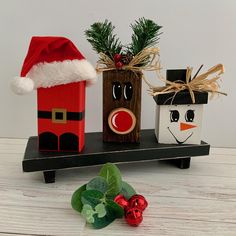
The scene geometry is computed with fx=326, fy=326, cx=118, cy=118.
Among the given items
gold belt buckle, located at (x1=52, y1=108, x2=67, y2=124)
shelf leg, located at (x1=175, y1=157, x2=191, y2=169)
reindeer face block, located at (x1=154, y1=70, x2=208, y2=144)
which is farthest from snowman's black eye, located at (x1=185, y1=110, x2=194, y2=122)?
gold belt buckle, located at (x1=52, y1=108, x2=67, y2=124)

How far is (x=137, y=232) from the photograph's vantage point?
1.85 ft

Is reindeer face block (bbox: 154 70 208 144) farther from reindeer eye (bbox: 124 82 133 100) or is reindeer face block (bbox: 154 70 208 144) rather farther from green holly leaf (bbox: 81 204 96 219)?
green holly leaf (bbox: 81 204 96 219)

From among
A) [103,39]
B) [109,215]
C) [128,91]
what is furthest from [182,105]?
[109,215]

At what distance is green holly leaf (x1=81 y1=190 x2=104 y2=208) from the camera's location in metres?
0.59

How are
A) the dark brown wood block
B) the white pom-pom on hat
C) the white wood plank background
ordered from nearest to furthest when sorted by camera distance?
the white wood plank background → the white pom-pom on hat → the dark brown wood block

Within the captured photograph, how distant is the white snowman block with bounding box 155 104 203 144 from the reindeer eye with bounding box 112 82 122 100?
11 cm

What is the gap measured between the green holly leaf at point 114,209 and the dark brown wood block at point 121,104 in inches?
10.3

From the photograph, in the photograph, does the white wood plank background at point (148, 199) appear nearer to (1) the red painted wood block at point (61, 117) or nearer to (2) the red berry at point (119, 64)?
(1) the red painted wood block at point (61, 117)

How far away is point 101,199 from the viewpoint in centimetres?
60

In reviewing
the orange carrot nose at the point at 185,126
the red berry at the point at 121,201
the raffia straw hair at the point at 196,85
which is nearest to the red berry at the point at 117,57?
the raffia straw hair at the point at 196,85

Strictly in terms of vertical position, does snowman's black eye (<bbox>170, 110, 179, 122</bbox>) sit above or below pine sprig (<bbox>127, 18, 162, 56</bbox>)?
below

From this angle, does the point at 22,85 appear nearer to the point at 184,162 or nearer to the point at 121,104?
the point at 121,104

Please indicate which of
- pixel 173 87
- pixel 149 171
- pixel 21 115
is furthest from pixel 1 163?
pixel 173 87

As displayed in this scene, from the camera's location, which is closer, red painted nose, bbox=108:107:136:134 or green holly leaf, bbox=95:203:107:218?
green holly leaf, bbox=95:203:107:218
